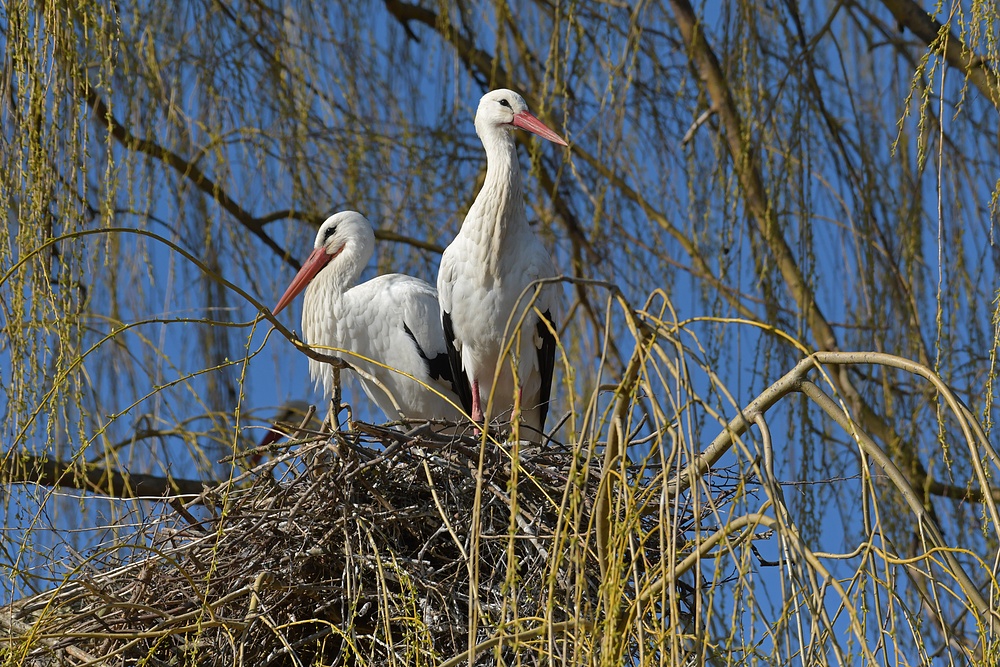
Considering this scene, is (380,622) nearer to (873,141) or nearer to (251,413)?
(251,413)

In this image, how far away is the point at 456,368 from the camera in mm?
3766

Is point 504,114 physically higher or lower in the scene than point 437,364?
higher

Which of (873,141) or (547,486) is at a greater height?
(873,141)

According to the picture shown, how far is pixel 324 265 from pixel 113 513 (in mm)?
1644

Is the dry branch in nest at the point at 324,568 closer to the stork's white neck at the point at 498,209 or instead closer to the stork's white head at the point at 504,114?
the stork's white neck at the point at 498,209

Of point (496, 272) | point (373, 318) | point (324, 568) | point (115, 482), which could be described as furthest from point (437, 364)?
point (324, 568)

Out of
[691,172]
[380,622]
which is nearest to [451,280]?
[691,172]

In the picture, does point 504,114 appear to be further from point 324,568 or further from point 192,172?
point 324,568

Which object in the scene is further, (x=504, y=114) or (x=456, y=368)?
(x=456, y=368)

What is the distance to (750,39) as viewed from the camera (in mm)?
3289

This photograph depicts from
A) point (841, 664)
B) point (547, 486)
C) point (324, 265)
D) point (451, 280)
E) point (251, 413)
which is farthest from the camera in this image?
point (324, 265)

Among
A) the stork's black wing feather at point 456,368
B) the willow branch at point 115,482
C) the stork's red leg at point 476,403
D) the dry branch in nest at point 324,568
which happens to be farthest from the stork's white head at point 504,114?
the dry branch in nest at point 324,568

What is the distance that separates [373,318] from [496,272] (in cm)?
71

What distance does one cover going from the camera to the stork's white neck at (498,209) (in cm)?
344
